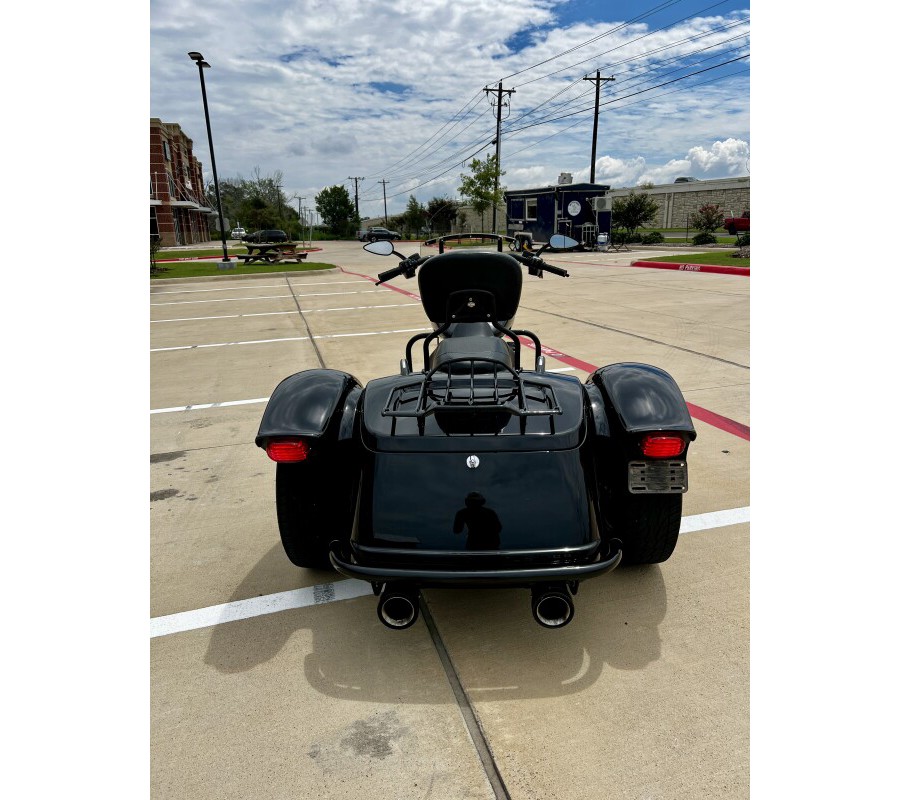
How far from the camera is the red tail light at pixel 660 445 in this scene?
2.40 meters

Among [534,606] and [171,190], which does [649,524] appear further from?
[171,190]

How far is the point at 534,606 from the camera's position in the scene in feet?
6.86

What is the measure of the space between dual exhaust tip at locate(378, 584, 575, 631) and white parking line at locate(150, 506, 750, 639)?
0.69 metres

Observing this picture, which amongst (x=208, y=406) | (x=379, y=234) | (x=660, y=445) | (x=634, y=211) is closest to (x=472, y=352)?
(x=660, y=445)

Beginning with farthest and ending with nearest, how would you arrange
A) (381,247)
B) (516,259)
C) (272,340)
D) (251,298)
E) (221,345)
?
1. (251,298)
2. (272,340)
3. (221,345)
4. (381,247)
5. (516,259)

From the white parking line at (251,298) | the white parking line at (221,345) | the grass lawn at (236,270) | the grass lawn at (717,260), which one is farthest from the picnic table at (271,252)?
the white parking line at (221,345)

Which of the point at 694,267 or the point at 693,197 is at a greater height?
the point at 693,197

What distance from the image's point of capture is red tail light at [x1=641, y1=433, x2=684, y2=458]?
7.88 ft

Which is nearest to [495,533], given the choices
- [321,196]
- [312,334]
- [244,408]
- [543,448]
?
[543,448]

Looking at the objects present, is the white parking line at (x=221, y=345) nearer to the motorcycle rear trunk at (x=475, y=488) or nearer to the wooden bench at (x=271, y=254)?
the motorcycle rear trunk at (x=475, y=488)

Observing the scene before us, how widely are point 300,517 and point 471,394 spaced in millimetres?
995

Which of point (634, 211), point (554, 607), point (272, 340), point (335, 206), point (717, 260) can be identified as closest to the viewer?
point (554, 607)

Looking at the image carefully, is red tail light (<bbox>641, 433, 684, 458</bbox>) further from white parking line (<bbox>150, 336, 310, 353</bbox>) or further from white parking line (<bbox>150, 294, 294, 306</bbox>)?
white parking line (<bbox>150, 294, 294, 306</bbox>)
